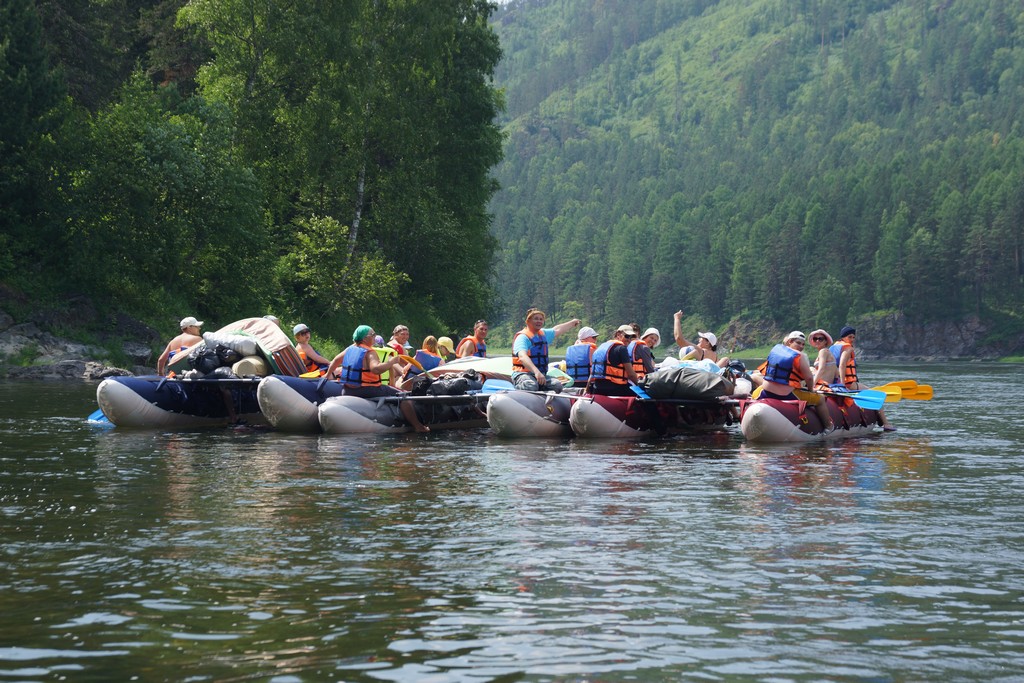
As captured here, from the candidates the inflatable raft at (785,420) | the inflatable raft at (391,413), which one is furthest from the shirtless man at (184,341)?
the inflatable raft at (785,420)

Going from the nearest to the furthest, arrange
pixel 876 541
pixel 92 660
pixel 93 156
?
pixel 92 660
pixel 876 541
pixel 93 156

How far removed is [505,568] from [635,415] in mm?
11007

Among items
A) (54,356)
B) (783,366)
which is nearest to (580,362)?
(783,366)

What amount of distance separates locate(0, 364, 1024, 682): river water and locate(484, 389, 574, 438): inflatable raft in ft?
8.80

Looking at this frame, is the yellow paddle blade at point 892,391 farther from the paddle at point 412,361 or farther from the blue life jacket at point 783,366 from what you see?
the paddle at point 412,361

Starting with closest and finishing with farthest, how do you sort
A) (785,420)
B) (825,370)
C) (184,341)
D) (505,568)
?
(505,568), (785,420), (825,370), (184,341)

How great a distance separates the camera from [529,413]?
65.5ft

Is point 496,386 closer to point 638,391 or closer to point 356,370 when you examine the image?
point 356,370

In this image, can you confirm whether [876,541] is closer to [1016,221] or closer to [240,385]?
[240,385]

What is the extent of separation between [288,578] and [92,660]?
213 cm

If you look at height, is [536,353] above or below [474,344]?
below

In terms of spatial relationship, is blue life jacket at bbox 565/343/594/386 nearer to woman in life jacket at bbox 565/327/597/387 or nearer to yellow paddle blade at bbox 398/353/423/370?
woman in life jacket at bbox 565/327/597/387

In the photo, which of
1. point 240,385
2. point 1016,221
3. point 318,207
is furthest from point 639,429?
point 1016,221

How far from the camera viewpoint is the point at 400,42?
46.1 metres
